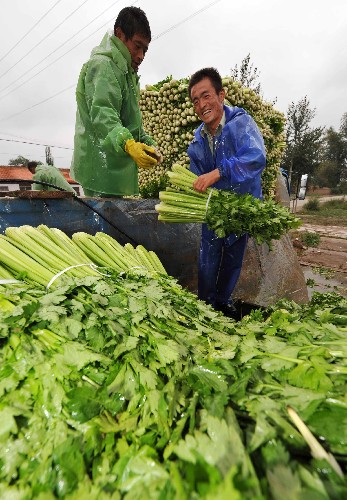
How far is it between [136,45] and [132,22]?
0.72 feet

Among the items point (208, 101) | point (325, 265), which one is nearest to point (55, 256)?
point (208, 101)

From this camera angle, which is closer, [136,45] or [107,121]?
[107,121]

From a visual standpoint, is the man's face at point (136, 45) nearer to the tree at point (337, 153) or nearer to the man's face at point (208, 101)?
the man's face at point (208, 101)

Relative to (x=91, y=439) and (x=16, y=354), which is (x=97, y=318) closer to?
(x=16, y=354)

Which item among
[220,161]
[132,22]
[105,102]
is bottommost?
[220,161]

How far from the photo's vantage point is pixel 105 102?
10.9 feet

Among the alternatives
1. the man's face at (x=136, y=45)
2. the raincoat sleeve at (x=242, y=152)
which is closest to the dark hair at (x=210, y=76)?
the raincoat sleeve at (x=242, y=152)

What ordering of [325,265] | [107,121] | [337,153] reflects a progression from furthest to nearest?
[337,153]
[325,265]
[107,121]

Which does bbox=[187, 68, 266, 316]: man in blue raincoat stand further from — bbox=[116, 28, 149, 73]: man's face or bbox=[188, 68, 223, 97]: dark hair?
bbox=[116, 28, 149, 73]: man's face

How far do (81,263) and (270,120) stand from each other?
8.33 metres

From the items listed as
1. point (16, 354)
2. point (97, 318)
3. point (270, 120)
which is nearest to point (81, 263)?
point (97, 318)

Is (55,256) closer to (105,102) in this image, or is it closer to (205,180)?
(205,180)

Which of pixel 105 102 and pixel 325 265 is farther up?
pixel 105 102

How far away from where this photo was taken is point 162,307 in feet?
5.93
